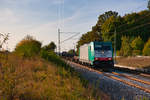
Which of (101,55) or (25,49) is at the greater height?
(25,49)

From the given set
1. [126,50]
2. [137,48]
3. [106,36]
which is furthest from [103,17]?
[126,50]

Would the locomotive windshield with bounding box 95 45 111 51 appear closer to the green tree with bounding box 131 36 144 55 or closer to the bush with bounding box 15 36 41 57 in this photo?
the bush with bounding box 15 36 41 57

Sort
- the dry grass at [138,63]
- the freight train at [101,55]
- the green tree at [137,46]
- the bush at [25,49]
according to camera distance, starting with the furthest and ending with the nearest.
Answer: the green tree at [137,46], the dry grass at [138,63], the freight train at [101,55], the bush at [25,49]

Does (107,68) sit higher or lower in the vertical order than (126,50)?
lower

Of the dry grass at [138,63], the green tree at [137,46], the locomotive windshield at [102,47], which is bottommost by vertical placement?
the dry grass at [138,63]

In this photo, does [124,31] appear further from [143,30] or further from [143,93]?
[143,93]

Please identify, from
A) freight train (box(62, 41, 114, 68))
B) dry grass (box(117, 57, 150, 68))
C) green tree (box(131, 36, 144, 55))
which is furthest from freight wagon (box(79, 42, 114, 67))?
green tree (box(131, 36, 144, 55))

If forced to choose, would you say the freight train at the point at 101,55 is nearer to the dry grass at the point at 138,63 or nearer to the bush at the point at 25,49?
the dry grass at the point at 138,63

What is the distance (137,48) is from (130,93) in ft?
108

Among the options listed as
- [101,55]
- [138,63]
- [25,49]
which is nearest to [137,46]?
[138,63]

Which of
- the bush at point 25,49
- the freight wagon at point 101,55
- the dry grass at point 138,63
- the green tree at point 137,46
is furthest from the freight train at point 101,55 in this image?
the green tree at point 137,46

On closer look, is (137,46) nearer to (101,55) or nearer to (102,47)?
(102,47)

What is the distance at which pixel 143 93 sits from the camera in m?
6.93

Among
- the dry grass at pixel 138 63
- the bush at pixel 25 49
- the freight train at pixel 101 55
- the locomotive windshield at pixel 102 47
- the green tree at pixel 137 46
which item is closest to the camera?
the bush at pixel 25 49
